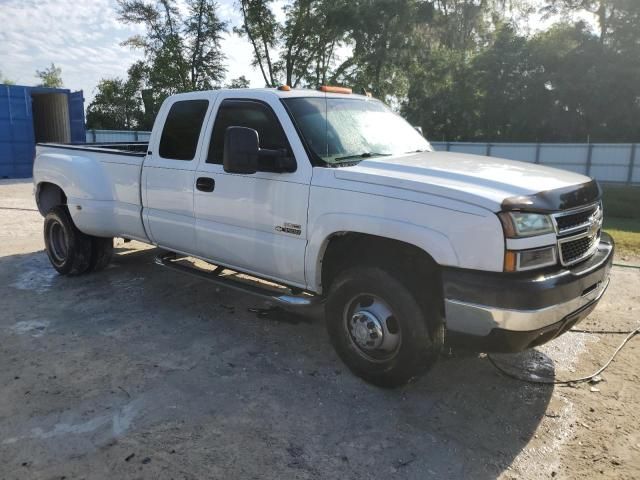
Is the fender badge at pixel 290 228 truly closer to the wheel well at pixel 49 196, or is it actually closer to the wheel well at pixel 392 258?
the wheel well at pixel 392 258

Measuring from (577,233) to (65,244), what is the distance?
18.0 feet

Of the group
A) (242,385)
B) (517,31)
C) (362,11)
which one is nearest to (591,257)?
(242,385)

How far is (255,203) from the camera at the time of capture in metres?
4.14

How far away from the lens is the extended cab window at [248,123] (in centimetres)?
410

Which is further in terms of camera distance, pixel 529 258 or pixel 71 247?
pixel 71 247

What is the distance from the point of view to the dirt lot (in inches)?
113

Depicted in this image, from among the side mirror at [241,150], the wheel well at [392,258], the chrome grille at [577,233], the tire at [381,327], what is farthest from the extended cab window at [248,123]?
the chrome grille at [577,233]

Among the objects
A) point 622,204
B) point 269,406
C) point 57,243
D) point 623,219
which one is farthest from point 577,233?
point 622,204

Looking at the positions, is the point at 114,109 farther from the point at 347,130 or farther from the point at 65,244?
the point at 347,130

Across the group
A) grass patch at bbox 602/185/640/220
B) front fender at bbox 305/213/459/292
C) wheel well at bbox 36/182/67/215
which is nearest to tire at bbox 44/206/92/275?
wheel well at bbox 36/182/67/215

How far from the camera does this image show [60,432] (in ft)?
10.2

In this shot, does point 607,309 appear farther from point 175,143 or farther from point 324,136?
point 175,143

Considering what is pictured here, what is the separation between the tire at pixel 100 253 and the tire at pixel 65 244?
0.05 m

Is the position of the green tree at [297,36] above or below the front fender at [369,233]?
above
